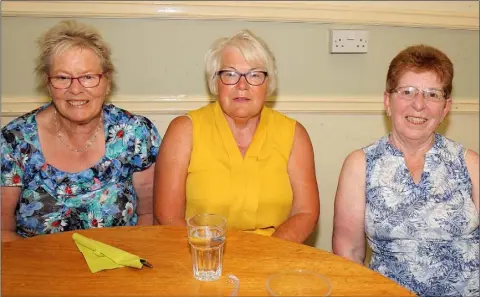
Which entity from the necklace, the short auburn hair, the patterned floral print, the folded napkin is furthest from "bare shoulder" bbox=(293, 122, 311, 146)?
the folded napkin

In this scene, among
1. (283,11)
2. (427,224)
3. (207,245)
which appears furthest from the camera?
(283,11)

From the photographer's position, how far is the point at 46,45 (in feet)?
6.18

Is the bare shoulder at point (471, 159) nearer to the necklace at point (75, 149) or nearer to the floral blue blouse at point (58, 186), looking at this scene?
the floral blue blouse at point (58, 186)

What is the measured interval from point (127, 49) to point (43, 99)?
46 centimetres

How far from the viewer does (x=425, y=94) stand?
1.76 m

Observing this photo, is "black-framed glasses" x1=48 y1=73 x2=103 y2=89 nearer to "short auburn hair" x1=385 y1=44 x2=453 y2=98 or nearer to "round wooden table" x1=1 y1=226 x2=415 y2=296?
"round wooden table" x1=1 y1=226 x2=415 y2=296

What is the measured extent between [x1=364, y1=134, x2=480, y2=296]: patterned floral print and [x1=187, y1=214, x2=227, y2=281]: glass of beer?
713 millimetres

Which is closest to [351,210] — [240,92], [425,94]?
[425,94]

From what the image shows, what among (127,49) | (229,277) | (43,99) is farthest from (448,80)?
(43,99)

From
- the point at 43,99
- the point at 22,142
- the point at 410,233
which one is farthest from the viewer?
the point at 43,99

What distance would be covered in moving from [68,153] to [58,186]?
13cm

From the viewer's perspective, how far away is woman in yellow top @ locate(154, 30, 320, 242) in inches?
74.5

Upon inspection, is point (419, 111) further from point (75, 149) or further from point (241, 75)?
point (75, 149)

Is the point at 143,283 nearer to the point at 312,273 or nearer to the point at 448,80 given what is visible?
the point at 312,273
